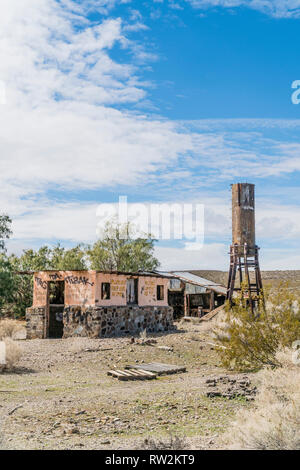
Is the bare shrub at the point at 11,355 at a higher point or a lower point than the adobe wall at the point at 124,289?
lower

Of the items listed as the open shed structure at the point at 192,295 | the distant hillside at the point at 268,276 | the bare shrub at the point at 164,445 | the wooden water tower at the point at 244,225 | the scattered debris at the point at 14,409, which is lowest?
the scattered debris at the point at 14,409

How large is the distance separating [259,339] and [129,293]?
41.9ft

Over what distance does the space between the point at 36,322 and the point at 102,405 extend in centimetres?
1506

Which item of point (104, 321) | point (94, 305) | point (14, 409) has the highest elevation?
point (94, 305)

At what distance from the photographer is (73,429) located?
7711 mm

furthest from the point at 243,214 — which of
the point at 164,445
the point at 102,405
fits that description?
the point at 164,445

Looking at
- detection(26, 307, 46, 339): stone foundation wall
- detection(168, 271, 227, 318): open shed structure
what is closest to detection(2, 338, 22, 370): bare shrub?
detection(26, 307, 46, 339): stone foundation wall

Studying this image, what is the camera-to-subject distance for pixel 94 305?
22.1m

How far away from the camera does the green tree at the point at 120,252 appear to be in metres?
44.3

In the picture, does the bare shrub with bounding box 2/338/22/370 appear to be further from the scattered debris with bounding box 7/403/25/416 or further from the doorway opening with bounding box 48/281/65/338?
the doorway opening with bounding box 48/281/65/338

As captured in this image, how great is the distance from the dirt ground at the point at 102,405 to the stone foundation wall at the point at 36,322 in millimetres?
6907

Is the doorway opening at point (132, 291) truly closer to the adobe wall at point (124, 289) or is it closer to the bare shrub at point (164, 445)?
the adobe wall at point (124, 289)

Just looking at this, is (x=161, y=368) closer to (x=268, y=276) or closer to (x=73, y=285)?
(x=73, y=285)

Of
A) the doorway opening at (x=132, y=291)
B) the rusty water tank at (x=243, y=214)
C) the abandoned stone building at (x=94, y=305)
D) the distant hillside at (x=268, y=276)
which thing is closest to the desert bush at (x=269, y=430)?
the abandoned stone building at (x=94, y=305)
